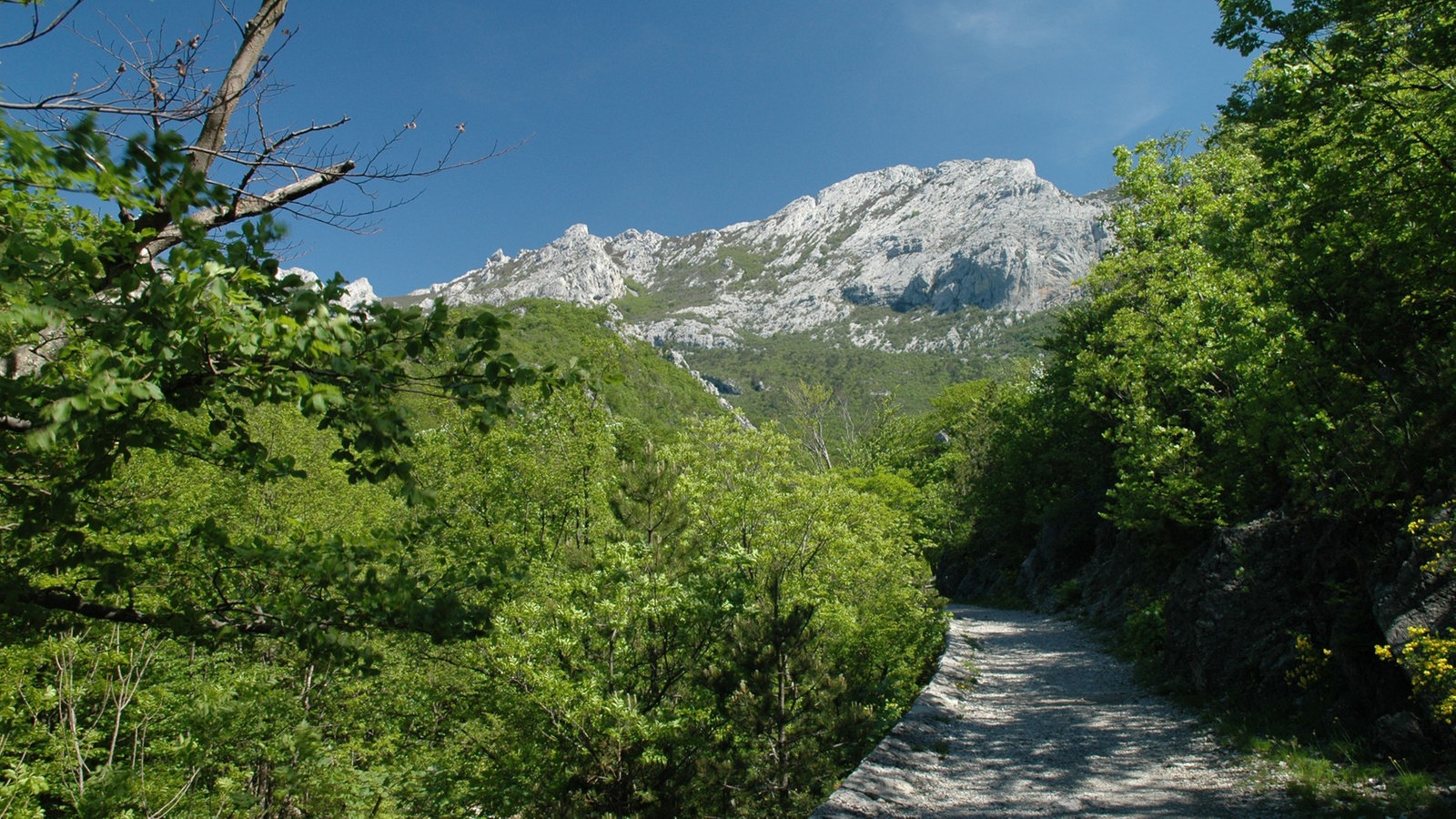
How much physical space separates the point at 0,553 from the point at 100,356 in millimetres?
3795

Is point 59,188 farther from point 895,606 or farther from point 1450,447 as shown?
point 895,606

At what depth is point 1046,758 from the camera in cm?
785

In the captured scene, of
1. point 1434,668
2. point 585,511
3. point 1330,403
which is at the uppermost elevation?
point 1330,403

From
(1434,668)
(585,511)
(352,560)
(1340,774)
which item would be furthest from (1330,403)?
(585,511)

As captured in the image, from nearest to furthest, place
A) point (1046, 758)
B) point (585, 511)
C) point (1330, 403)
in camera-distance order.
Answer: point (1046, 758) → point (1330, 403) → point (585, 511)

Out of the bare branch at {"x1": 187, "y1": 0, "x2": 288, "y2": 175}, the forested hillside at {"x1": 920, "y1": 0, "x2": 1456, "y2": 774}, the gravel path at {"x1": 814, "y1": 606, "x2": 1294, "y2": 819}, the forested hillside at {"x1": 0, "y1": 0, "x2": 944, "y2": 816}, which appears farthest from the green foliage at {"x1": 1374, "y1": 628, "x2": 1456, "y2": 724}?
the bare branch at {"x1": 187, "y1": 0, "x2": 288, "y2": 175}

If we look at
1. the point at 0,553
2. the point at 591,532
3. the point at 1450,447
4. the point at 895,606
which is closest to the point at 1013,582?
the point at 895,606

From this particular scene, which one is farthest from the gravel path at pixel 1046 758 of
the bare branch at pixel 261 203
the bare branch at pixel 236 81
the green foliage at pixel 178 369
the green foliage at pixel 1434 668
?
the bare branch at pixel 236 81

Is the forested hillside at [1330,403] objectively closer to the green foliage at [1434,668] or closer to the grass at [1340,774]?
the green foliage at [1434,668]

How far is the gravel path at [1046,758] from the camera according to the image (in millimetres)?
6340

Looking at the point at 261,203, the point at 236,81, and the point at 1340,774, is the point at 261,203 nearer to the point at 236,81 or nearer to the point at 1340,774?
the point at 236,81

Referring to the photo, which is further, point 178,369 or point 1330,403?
point 1330,403

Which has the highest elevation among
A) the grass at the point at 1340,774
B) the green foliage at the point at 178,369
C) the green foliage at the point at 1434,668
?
the green foliage at the point at 178,369

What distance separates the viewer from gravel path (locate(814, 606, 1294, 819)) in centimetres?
634
